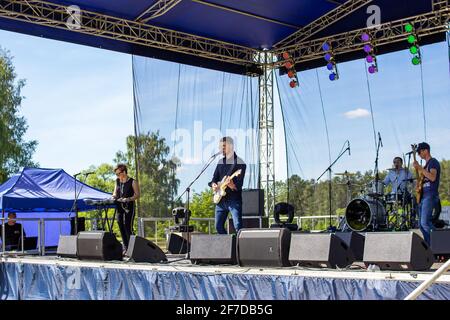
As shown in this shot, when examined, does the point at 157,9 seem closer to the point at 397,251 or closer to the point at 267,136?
the point at 267,136

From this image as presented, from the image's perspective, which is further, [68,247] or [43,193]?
[43,193]

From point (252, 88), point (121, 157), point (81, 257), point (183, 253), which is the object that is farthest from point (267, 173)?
point (121, 157)

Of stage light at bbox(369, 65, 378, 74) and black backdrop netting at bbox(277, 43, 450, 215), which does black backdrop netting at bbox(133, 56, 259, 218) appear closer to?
black backdrop netting at bbox(277, 43, 450, 215)

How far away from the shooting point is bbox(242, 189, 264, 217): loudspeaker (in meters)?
10.8

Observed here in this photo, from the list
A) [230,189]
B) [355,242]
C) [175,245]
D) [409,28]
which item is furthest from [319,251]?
[409,28]

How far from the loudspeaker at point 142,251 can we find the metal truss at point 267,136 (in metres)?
6.59

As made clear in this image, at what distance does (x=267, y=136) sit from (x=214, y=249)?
7254mm

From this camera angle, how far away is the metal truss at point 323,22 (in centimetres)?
1121

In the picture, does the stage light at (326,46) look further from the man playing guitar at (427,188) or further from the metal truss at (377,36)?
the man playing guitar at (427,188)

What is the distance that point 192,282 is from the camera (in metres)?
5.51

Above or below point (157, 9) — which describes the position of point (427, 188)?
below

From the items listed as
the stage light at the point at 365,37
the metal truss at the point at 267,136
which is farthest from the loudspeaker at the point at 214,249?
the metal truss at the point at 267,136

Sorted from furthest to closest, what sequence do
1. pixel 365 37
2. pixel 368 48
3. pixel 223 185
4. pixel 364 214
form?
pixel 368 48, pixel 365 37, pixel 364 214, pixel 223 185

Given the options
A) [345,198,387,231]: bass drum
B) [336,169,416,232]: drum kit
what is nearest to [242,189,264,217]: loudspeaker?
[336,169,416,232]: drum kit
